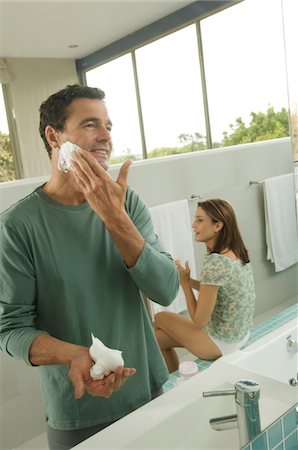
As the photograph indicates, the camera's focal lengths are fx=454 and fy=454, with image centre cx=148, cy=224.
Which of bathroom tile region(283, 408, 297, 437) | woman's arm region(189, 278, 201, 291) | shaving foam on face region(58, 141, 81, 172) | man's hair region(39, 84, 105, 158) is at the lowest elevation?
bathroom tile region(283, 408, 297, 437)

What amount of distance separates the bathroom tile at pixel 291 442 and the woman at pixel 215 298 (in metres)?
0.29

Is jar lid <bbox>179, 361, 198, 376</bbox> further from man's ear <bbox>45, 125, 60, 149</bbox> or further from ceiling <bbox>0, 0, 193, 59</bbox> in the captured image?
ceiling <bbox>0, 0, 193, 59</bbox>

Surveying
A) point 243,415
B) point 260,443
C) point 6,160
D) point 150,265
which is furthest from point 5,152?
point 260,443

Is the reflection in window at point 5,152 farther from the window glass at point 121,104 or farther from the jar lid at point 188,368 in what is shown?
the jar lid at point 188,368

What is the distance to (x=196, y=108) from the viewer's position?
1.11 m

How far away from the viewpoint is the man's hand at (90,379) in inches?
34.8

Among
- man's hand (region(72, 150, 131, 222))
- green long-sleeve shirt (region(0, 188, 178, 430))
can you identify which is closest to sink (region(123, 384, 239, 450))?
green long-sleeve shirt (region(0, 188, 178, 430))

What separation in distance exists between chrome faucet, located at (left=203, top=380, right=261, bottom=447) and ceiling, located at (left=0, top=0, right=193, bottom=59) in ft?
2.80

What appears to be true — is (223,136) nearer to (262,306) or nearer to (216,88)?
(216,88)

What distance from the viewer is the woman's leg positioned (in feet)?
3.43

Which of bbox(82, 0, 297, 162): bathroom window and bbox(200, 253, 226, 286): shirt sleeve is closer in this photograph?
bbox(82, 0, 297, 162): bathroom window

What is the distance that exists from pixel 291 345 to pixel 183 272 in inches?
24.3

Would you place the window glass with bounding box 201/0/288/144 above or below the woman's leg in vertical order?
above

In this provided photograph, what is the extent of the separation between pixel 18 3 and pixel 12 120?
0.22 meters
